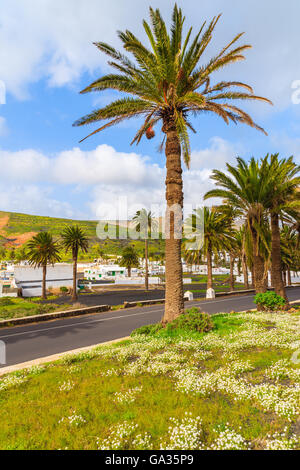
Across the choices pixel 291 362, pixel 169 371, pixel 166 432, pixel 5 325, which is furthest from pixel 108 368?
pixel 5 325

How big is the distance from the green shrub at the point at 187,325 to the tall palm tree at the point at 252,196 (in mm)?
7821

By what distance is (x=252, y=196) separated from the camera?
1834 centimetres

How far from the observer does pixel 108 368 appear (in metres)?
7.39

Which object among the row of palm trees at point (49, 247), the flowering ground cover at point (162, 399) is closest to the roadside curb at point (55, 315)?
the flowering ground cover at point (162, 399)

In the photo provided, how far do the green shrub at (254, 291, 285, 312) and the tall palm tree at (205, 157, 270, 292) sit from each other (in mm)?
1414

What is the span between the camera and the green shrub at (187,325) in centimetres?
1103

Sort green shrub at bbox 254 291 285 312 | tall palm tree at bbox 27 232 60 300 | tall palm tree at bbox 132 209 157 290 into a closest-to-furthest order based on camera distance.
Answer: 1. green shrub at bbox 254 291 285 312
2. tall palm tree at bbox 27 232 60 300
3. tall palm tree at bbox 132 209 157 290

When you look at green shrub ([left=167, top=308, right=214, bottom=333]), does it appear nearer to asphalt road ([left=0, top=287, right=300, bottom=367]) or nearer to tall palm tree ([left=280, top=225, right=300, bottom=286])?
asphalt road ([left=0, top=287, right=300, bottom=367])

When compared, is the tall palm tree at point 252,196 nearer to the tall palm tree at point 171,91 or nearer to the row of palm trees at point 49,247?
the tall palm tree at point 171,91

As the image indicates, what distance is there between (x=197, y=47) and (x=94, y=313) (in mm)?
17758

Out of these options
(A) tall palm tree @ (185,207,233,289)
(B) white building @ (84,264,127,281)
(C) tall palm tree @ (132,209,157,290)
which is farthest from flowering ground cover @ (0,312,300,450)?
(B) white building @ (84,264,127,281)

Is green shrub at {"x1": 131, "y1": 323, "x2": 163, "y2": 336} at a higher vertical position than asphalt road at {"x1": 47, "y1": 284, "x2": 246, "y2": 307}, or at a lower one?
higher

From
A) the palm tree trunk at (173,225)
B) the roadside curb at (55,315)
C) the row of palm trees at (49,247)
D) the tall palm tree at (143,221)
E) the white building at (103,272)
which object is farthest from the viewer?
the white building at (103,272)

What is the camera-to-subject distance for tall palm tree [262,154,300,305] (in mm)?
18328
